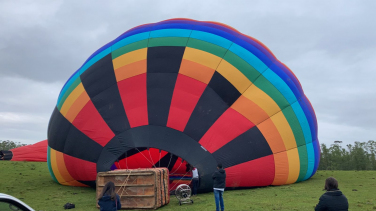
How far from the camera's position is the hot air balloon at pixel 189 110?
8.83 meters

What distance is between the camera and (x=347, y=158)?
101 ft

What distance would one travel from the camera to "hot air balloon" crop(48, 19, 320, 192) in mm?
8828

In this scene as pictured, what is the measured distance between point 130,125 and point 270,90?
13.7 ft

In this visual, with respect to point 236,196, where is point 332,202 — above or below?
above

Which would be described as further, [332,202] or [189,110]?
[189,110]

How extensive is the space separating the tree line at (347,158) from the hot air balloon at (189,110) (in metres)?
21.5

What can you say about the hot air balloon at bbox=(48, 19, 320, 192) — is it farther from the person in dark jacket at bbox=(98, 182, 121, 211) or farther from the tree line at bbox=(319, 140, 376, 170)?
the tree line at bbox=(319, 140, 376, 170)

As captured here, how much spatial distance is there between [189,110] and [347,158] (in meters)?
26.4

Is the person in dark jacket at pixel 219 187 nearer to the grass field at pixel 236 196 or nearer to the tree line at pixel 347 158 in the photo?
the grass field at pixel 236 196

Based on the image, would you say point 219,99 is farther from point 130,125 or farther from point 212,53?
point 130,125

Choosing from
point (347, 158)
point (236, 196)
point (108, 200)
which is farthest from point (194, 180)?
point (347, 158)

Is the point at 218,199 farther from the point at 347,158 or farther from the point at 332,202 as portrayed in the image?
the point at 347,158

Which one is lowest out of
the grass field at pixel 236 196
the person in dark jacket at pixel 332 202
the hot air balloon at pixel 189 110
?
the grass field at pixel 236 196

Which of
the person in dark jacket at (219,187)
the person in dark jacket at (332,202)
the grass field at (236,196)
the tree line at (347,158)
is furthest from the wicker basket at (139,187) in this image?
the tree line at (347,158)
